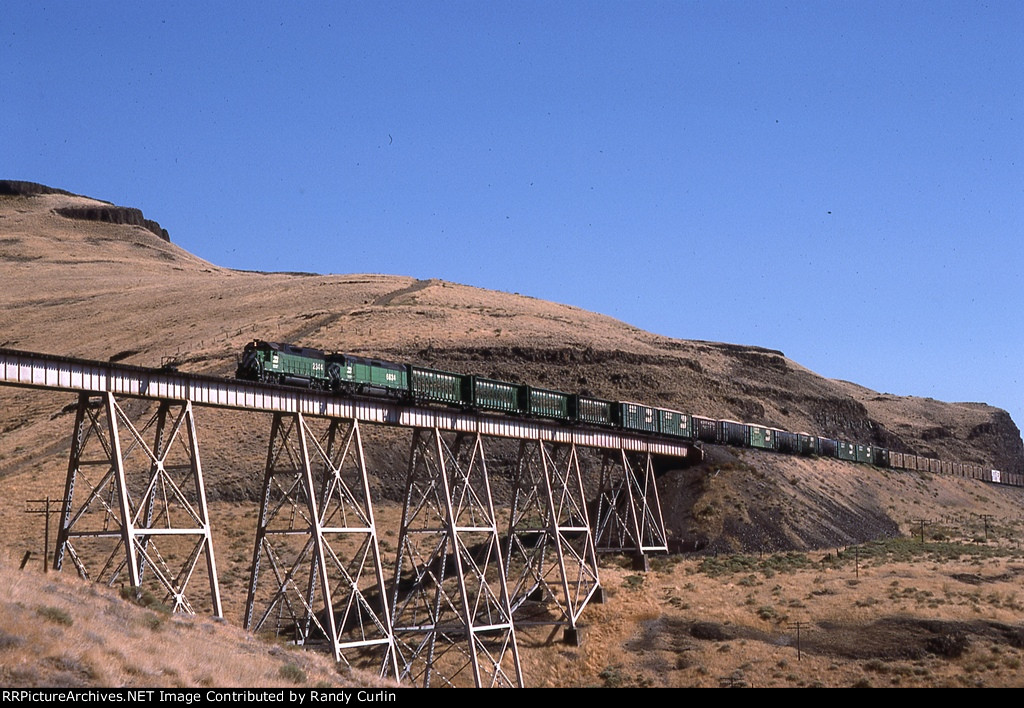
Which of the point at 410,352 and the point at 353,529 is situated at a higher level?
the point at 410,352

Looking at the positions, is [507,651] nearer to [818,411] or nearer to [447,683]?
[447,683]

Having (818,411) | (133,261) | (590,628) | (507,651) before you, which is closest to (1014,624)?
(590,628)

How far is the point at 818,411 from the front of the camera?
10681 centimetres

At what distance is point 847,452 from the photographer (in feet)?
284

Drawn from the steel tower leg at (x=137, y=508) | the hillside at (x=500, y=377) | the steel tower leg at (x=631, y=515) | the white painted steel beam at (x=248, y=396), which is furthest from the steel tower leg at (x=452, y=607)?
the hillside at (x=500, y=377)

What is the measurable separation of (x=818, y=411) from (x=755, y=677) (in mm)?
71311

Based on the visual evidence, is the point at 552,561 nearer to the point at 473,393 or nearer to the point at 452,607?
the point at 473,393

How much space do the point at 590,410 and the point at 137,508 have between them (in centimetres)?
2878

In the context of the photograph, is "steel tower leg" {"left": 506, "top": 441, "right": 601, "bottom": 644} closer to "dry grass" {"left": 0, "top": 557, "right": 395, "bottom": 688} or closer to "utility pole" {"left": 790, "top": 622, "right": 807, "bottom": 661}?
"utility pole" {"left": 790, "top": 622, "right": 807, "bottom": 661}

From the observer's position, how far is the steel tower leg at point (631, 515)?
54375mm

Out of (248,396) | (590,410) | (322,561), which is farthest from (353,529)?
(590,410)

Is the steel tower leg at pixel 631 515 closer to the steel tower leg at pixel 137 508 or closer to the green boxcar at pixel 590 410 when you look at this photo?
the green boxcar at pixel 590 410

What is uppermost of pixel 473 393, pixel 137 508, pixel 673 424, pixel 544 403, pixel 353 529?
pixel 473 393

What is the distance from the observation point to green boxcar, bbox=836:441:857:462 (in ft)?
281
